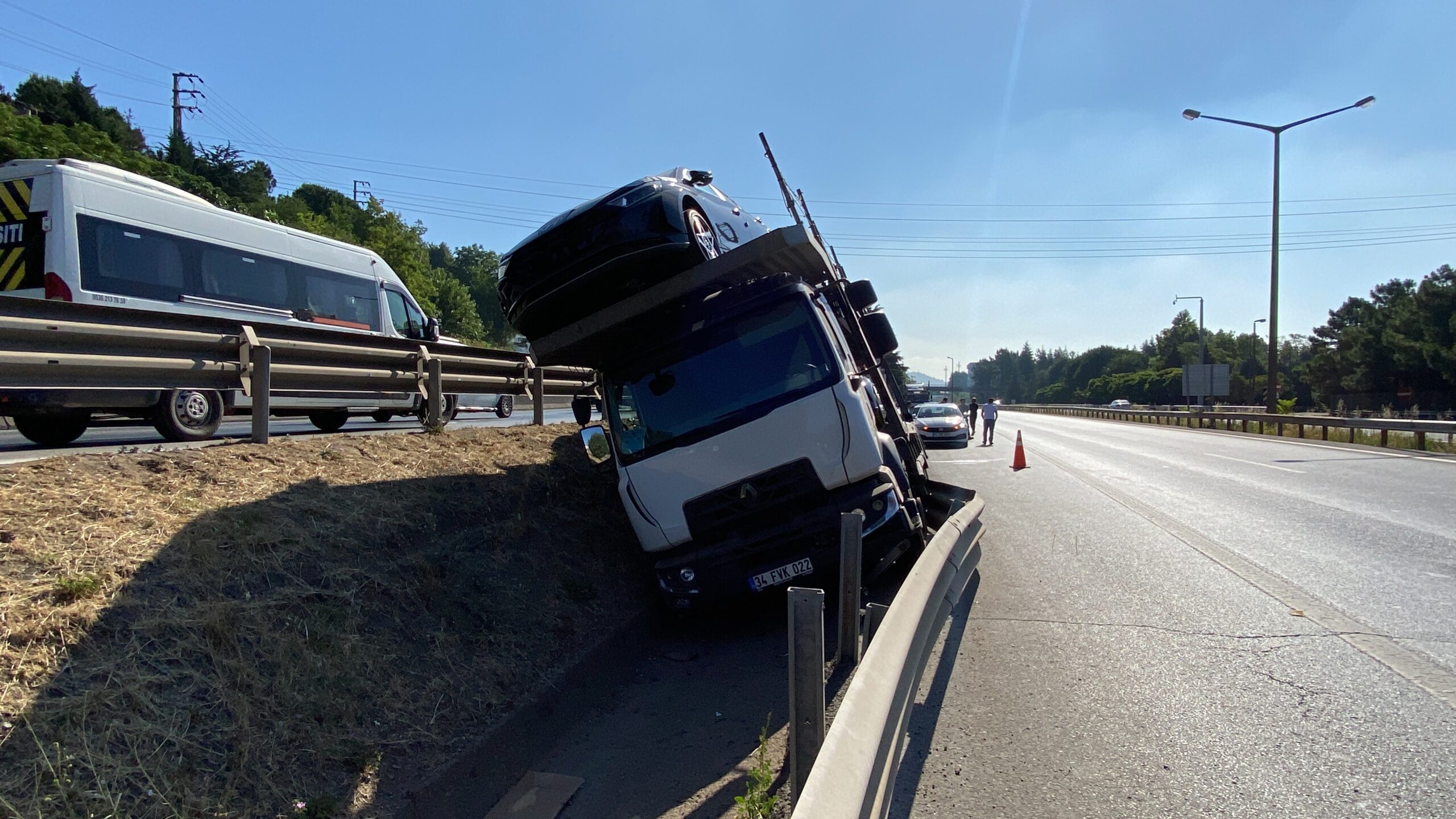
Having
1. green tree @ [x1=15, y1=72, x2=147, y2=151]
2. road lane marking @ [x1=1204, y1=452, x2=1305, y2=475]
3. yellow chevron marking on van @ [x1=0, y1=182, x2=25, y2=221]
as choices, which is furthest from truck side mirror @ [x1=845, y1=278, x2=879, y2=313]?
green tree @ [x1=15, y1=72, x2=147, y2=151]

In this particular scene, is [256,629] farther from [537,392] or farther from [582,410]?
[537,392]

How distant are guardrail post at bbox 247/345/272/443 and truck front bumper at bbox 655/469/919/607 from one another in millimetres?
3564

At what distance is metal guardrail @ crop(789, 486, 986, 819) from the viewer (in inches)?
74.0

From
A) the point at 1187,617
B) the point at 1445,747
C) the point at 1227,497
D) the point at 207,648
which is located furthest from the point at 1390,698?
the point at 1227,497

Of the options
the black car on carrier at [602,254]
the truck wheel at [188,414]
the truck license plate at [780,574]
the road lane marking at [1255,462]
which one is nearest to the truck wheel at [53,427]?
the truck wheel at [188,414]

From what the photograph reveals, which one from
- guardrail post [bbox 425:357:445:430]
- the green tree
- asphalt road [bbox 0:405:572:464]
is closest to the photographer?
asphalt road [bbox 0:405:572:464]

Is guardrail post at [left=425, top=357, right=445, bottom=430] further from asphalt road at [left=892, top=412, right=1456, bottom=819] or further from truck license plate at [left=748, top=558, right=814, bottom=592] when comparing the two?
asphalt road at [left=892, top=412, right=1456, bottom=819]

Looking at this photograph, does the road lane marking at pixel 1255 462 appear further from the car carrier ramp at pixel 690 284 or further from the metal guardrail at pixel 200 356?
the metal guardrail at pixel 200 356

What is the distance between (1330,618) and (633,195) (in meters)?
5.57

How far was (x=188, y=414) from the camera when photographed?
816cm

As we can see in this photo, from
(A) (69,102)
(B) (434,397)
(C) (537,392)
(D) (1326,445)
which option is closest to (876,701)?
(B) (434,397)

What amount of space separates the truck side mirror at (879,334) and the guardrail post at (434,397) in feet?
15.5

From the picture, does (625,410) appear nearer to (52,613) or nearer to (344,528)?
(344,528)

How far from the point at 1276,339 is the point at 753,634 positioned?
97.8 feet
